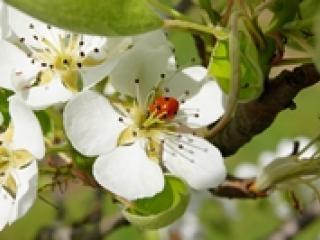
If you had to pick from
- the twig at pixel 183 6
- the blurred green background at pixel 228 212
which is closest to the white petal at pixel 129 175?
the twig at pixel 183 6

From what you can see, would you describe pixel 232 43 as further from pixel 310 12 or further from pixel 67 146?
pixel 67 146

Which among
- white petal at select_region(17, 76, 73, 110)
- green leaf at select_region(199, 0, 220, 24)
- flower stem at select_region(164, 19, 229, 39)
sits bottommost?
white petal at select_region(17, 76, 73, 110)

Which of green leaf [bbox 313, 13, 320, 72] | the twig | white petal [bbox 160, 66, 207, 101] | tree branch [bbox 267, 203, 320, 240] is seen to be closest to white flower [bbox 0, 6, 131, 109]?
white petal [bbox 160, 66, 207, 101]

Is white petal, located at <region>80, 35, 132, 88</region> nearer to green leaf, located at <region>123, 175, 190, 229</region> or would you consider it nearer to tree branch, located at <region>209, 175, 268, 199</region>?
green leaf, located at <region>123, 175, 190, 229</region>

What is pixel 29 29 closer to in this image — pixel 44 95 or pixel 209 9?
pixel 44 95

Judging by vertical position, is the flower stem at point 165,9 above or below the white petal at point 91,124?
above

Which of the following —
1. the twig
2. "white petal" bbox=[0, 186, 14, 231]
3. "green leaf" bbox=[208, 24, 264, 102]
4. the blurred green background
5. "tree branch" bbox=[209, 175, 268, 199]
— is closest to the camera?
"green leaf" bbox=[208, 24, 264, 102]

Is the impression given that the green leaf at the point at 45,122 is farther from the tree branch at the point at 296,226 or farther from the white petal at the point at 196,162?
the tree branch at the point at 296,226

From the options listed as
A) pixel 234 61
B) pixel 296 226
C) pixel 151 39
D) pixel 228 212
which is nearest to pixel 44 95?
pixel 151 39
